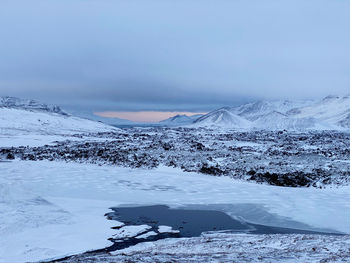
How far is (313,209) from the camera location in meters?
14.5

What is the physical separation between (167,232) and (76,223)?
3329 mm

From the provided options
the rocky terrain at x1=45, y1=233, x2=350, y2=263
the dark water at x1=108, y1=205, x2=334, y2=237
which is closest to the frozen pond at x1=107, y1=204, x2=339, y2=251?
the dark water at x1=108, y1=205, x2=334, y2=237

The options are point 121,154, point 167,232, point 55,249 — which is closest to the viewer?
point 55,249

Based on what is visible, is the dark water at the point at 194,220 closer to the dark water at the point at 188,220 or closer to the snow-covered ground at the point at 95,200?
the dark water at the point at 188,220

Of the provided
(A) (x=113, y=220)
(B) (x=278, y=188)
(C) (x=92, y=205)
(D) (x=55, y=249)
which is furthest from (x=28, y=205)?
(B) (x=278, y=188)

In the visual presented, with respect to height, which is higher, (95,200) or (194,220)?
(194,220)

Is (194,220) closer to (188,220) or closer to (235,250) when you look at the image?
(188,220)

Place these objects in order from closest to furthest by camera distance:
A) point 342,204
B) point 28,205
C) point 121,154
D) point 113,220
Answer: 1. point 113,220
2. point 28,205
3. point 342,204
4. point 121,154

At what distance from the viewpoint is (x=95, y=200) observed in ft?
52.0

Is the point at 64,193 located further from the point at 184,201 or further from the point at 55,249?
the point at 55,249

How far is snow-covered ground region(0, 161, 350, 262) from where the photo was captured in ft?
33.2

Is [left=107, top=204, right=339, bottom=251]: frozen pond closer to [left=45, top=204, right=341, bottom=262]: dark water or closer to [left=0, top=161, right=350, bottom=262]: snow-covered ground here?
[left=45, top=204, right=341, bottom=262]: dark water

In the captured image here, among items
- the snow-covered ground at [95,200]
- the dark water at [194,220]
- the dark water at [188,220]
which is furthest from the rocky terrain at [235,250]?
the snow-covered ground at [95,200]

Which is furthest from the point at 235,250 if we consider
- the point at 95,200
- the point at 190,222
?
the point at 95,200
